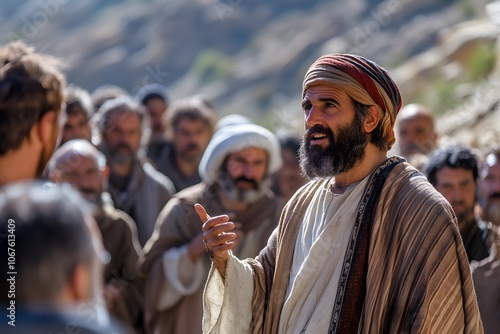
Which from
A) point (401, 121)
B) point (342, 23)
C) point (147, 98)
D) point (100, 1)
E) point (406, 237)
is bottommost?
point (406, 237)

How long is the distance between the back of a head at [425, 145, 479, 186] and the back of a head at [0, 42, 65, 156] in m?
3.31

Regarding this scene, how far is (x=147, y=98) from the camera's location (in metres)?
10.3

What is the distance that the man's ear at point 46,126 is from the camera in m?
3.57

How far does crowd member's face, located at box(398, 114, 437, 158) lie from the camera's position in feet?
28.4

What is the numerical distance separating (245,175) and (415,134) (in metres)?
2.29

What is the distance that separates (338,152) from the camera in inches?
178

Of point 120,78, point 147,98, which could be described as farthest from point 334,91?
point 120,78

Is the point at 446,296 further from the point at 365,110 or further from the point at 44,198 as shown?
the point at 44,198

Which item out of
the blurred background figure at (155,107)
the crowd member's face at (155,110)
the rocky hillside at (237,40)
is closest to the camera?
the blurred background figure at (155,107)

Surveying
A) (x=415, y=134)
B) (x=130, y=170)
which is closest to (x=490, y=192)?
(x=415, y=134)

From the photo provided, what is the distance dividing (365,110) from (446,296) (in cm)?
94

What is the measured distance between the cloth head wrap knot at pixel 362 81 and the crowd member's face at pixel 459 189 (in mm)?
1738

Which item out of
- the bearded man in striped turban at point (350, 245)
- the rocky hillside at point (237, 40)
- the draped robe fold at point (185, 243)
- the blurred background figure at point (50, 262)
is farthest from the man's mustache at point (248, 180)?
the rocky hillside at point (237, 40)

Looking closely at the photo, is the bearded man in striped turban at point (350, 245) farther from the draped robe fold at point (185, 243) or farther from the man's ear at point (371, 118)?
the draped robe fold at point (185, 243)
